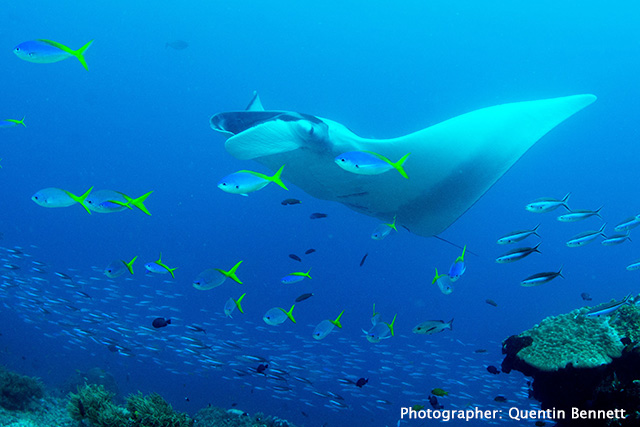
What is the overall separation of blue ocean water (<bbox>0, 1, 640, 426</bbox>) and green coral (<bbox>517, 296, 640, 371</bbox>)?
17672 mm

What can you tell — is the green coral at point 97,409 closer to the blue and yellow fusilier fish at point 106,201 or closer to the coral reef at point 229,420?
the coral reef at point 229,420

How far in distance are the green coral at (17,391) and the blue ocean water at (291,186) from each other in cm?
1477

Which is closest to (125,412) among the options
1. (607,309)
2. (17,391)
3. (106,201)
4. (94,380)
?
(106,201)

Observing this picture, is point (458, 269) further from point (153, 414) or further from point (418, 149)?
point (153, 414)

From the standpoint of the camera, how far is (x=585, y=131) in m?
32.6

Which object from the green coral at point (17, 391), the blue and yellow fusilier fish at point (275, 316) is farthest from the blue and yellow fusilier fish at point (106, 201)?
the green coral at point (17, 391)

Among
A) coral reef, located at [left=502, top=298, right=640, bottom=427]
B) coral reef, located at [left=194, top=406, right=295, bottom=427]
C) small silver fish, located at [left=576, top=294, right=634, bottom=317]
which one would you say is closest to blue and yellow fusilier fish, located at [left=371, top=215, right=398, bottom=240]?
coral reef, located at [left=502, top=298, right=640, bottom=427]

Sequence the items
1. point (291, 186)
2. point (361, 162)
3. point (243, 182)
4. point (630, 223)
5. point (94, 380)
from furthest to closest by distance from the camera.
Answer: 1. point (291, 186)
2. point (94, 380)
3. point (630, 223)
4. point (243, 182)
5. point (361, 162)

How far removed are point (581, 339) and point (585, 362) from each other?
45 centimetres

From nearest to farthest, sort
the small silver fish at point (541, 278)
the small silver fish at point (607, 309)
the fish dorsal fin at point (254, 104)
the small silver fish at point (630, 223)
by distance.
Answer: the small silver fish at point (607, 309) < the small silver fish at point (541, 278) < the fish dorsal fin at point (254, 104) < the small silver fish at point (630, 223)

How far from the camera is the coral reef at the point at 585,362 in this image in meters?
3.63

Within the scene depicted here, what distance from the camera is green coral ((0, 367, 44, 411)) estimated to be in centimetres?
586

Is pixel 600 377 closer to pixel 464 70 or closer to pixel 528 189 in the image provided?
pixel 464 70

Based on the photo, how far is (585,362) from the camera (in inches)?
155
